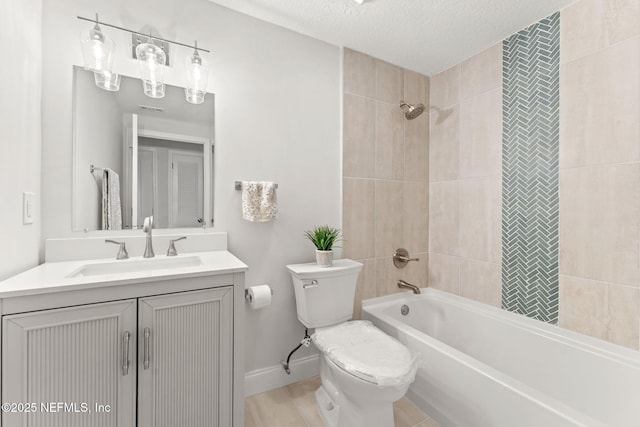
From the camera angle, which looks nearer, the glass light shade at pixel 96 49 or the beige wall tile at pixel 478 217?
the glass light shade at pixel 96 49

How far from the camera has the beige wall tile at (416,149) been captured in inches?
89.4

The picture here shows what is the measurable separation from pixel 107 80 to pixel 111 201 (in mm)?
588

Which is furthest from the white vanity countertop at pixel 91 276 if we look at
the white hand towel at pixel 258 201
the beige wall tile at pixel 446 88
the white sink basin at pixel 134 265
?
the beige wall tile at pixel 446 88

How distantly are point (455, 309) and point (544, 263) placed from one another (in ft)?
2.23

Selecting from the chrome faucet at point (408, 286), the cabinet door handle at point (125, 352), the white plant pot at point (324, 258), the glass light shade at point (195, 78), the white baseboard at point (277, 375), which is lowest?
the white baseboard at point (277, 375)

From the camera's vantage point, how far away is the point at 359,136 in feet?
6.73

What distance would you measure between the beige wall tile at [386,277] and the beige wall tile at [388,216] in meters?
0.06

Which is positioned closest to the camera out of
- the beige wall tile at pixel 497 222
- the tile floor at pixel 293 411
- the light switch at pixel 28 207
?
the light switch at pixel 28 207

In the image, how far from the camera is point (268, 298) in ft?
5.08

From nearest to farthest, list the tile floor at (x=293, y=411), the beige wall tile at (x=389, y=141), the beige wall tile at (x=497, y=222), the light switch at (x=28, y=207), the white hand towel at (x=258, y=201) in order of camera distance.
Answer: the light switch at (x=28, y=207), the tile floor at (x=293, y=411), the white hand towel at (x=258, y=201), the beige wall tile at (x=497, y=222), the beige wall tile at (x=389, y=141)

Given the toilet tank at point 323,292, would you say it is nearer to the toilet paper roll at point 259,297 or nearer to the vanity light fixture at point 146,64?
the toilet paper roll at point 259,297

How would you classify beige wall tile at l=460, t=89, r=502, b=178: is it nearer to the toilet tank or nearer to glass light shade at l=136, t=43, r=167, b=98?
the toilet tank

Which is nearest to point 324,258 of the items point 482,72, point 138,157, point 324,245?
point 324,245

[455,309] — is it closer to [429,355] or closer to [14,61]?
[429,355]
